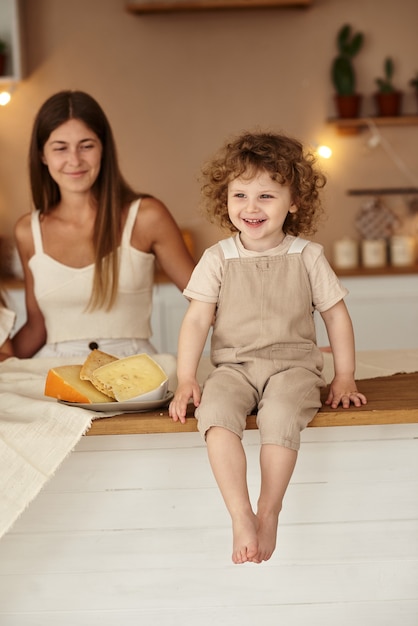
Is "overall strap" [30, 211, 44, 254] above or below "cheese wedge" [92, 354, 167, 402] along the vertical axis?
above

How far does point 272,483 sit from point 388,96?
287 cm

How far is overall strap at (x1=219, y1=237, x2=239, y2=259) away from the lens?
5.05 ft

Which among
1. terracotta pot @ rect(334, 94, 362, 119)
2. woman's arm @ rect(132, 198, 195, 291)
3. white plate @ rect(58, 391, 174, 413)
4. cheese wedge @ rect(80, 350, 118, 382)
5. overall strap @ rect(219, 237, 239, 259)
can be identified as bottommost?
white plate @ rect(58, 391, 174, 413)

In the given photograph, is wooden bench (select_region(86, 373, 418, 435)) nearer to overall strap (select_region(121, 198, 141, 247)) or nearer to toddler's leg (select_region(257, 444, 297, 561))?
toddler's leg (select_region(257, 444, 297, 561))

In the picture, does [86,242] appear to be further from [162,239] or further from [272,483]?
[272,483]

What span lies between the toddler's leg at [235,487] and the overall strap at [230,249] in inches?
13.4

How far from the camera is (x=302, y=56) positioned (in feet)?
12.8

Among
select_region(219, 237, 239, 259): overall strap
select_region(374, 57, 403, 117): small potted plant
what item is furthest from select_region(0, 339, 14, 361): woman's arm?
Answer: select_region(374, 57, 403, 117): small potted plant

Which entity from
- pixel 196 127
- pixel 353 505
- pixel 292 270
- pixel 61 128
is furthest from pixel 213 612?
pixel 196 127

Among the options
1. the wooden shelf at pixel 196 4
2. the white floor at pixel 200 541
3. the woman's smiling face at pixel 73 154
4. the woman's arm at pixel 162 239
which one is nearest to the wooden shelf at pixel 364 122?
the wooden shelf at pixel 196 4

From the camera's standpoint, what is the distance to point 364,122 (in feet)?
12.5

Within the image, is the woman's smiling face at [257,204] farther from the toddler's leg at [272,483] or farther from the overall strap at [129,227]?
the overall strap at [129,227]

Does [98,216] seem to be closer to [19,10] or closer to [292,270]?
[292,270]

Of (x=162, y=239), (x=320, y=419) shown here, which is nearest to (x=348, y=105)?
(x=162, y=239)
